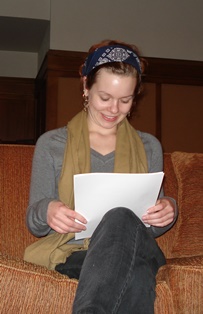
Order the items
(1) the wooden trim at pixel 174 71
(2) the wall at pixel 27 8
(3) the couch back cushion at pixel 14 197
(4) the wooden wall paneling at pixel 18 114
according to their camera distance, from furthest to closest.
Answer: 1. (4) the wooden wall paneling at pixel 18 114
2. (1) the wooden trim at pixel 174 71
3. (2) the wall at pixel 27 8
4. (3) the couch back cushion at pixel 14 197

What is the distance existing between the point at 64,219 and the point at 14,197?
0.45 meters

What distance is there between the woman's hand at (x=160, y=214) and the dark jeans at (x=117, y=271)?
138 mm

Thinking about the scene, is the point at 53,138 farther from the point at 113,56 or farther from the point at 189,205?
the point at 189,205

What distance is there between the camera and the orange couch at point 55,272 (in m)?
0.97

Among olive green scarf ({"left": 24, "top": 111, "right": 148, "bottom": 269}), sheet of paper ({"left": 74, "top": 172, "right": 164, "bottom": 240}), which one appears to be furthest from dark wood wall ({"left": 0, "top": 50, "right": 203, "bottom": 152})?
sheet of paper ({"left": 74, "top": 172, "right": 164, "bottom": 240})

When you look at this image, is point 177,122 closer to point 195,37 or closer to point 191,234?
point 195,37

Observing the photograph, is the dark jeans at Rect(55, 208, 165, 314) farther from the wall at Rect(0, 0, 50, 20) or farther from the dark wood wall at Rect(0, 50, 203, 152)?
the wall at Rect(0, 0, 50, 20)

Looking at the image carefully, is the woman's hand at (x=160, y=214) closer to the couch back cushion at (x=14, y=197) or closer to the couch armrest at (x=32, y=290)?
the couch armrest at (x=32, y=290)

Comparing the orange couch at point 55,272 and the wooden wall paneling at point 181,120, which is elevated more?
the orange couch at point 55,272

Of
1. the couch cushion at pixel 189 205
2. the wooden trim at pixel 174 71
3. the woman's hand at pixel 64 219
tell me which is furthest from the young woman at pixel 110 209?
the wooden trim at pixel 174 71

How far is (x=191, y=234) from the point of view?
1.61 metres

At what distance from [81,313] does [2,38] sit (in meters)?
4.59

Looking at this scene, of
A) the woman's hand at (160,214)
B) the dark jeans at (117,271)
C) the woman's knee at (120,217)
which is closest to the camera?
the dark jeans at (117,271)

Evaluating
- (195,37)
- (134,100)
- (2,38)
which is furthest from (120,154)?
(2,38)
